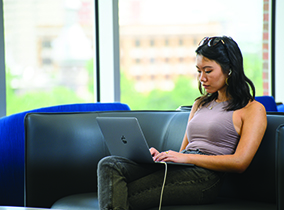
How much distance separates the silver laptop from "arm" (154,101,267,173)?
121mm

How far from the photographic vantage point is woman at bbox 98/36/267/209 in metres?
1.39

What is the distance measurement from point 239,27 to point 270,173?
2.30 m

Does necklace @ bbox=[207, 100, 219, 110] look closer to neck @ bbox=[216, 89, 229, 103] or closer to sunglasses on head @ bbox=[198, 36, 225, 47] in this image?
neck @ bbox=[216, 89, 229, 103]

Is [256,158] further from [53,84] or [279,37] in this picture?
[279,37]

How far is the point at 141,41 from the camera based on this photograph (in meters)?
3.31

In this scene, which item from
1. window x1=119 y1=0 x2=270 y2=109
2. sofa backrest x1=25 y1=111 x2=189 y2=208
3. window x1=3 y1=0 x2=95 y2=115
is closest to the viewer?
sofa backrest x1=25 y1=111 x2=189 y2=208

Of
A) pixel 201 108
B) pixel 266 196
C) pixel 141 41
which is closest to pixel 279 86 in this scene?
pixel 141 41

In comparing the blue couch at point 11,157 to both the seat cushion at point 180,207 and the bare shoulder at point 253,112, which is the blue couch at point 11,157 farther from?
the bare shoulder at point 253,112

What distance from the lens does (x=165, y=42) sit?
3.33 m

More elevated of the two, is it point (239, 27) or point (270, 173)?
point (239, 27)

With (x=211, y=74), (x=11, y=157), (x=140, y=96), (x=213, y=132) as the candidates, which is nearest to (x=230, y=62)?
(x=211, y=74)

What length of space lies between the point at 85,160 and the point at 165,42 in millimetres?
1873

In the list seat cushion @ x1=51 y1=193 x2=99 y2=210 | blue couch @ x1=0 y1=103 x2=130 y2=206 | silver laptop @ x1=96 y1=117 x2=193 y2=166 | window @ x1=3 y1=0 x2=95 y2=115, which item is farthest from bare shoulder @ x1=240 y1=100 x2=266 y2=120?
window @ x1=3 y1=0 x2=95 y2=115

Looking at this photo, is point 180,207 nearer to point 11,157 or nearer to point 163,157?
point 163,157
